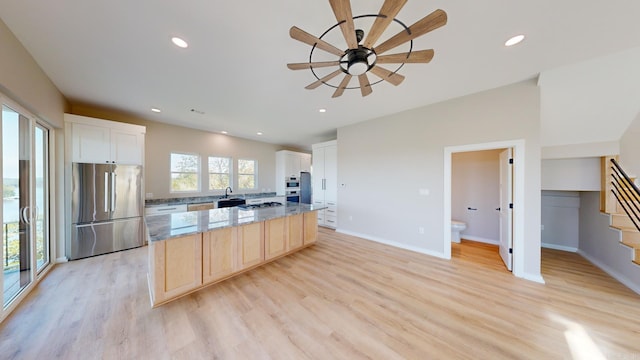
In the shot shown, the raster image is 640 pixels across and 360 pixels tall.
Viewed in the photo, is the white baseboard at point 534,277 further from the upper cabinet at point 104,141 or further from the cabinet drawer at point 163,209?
the upper cabinet at point 104,141

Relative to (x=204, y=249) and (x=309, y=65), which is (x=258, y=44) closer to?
(x=309, y=65)

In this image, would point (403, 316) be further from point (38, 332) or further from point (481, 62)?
point (38, 332)

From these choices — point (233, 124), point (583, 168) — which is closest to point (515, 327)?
point (583, 168)

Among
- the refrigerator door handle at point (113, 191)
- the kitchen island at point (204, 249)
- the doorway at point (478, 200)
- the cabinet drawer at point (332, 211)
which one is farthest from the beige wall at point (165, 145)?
the doorway at point (478, 200)

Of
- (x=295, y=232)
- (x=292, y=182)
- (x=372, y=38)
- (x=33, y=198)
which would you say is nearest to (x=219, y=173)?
(x=292, y=182)

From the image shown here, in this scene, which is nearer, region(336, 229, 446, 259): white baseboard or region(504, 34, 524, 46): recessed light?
region(504, 34, 524, 46): recessed light

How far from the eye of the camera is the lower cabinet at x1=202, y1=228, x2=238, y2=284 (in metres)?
2.45

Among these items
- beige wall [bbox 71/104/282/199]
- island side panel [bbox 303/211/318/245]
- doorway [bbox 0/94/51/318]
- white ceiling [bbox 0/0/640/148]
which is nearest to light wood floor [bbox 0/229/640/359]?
doorway [bbox 0/94/51/318]

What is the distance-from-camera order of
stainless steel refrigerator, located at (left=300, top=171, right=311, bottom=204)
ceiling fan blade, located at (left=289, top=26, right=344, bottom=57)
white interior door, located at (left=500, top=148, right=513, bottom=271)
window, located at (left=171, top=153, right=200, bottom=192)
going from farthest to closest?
stainless steel refrigerator, located at (left=300, top=171, right=311, bottom=204), window, located at (left=171, top=153, right=200, bottom=192), white interior door, located at (left=500, top=148, right=513, bottom=271), ceiling fan blade, located at (left=289, top=26, right=344, bottom=57)

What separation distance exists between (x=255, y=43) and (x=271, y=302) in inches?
109

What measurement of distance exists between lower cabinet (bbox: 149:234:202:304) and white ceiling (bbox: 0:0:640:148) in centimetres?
208

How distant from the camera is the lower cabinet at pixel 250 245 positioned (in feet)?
9.16

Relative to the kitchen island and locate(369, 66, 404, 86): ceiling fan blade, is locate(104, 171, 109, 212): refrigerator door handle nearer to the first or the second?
the kitchen island

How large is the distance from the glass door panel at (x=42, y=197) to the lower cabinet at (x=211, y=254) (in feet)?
6.62
